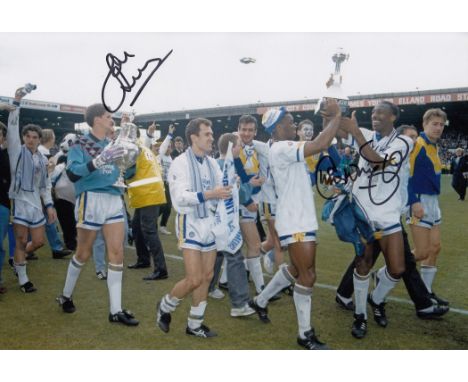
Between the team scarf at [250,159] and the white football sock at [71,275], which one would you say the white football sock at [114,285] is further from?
the team scarf at [250,159]

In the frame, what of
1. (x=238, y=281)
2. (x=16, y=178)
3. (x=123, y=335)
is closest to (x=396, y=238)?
(x=238, y=281)

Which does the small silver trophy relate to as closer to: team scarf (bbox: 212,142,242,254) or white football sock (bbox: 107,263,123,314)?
team scarf (bbox: 212,142,242,254)

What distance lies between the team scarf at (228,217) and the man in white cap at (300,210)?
0.38m

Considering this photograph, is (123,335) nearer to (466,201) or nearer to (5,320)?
(5,320)

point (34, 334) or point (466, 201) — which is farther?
point (466, 201)

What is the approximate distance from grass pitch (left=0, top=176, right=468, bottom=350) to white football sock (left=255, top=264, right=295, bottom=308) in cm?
23

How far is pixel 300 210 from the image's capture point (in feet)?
11.4

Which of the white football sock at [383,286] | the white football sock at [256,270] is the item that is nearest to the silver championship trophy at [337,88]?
the white football sock at [383,286]

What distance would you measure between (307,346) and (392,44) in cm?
284

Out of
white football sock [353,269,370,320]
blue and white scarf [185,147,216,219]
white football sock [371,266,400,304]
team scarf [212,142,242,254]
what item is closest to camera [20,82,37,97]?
blue and white scarf [185,147,216,219]

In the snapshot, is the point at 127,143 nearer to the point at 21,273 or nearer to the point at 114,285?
the point at 114,285

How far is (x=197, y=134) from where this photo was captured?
364 cm

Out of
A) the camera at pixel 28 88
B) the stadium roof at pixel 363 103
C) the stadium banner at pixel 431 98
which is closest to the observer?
the camera at pixel 28 88

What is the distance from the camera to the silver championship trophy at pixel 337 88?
353 cm
